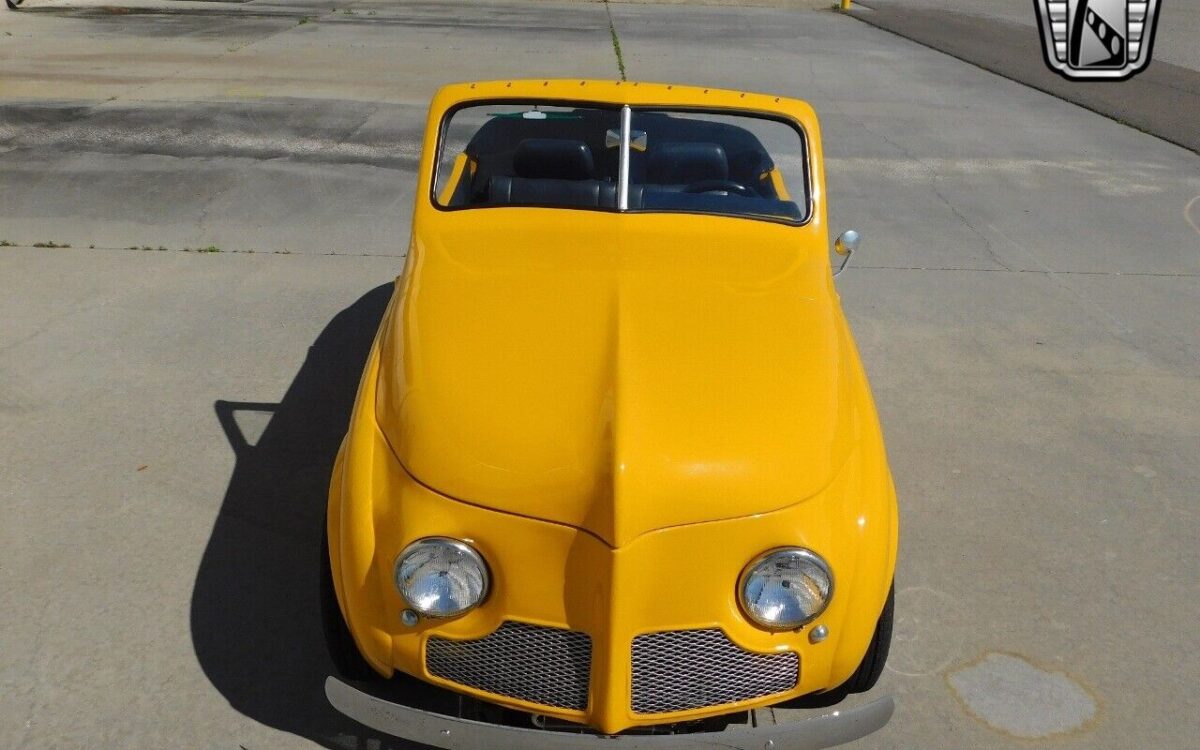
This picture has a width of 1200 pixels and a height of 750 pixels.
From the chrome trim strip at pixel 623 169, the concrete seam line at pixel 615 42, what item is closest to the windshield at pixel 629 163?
the chrome trim strip at pixel 623 169

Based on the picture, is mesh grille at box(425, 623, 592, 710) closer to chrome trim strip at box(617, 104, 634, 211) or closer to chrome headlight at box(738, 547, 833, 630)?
chrome headlight at box(738, 547, 833, 630)

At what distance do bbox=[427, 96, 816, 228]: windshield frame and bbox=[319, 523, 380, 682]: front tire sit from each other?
5.24 feet

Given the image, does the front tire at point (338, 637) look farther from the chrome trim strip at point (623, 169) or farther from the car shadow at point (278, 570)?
the chrome trim strip at point (623, 169)

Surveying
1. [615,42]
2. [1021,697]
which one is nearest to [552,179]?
[1021,697]

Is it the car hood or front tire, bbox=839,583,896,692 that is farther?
front tire, bbox=839,583,896,692

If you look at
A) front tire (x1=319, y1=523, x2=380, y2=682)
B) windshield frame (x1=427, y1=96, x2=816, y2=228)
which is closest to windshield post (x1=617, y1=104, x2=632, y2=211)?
windshield frame (x1=427, y1=96, x2=816, y2=228)

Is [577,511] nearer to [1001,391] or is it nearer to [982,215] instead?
[1001,391]

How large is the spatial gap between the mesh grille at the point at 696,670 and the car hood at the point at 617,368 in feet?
0.99

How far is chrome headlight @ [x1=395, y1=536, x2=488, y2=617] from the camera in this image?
2580 mm

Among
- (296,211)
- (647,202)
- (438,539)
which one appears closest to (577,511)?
(438,539)

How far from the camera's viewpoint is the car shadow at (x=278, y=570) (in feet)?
10.6

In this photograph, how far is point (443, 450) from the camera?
2.72 metres

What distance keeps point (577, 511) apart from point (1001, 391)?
12.1 feet

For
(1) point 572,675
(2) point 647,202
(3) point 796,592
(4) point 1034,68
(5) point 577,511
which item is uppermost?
(2) point 647,202
